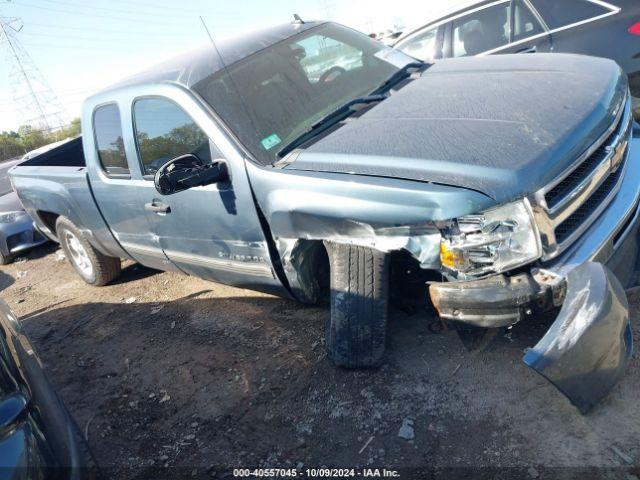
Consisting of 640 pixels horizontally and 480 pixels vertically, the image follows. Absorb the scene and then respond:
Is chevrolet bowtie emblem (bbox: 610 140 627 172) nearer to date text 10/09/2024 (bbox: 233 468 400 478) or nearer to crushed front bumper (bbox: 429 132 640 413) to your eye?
crushed front bumper (bbox: 429 132 640 413)

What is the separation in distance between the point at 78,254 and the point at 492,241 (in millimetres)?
4663

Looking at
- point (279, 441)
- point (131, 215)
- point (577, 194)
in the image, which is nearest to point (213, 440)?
point (279, 441)

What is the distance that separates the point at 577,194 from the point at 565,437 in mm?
1078

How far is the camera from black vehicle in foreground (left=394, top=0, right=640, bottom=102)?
494cm

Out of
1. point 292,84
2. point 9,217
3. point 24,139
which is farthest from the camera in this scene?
point 24,139

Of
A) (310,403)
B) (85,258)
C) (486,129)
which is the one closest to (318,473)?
(310,403)

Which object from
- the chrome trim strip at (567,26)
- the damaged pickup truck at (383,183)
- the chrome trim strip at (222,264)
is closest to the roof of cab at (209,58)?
the damaged pickup truck at (383,183)

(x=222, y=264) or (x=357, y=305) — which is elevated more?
(x=222, y=264)

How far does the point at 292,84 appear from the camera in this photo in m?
3.37

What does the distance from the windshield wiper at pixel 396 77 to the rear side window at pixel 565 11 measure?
2201 mm

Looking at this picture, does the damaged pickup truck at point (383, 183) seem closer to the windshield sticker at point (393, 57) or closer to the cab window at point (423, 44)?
the windshield sticker at point (393, 57)

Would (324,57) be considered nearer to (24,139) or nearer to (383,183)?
(383,183)

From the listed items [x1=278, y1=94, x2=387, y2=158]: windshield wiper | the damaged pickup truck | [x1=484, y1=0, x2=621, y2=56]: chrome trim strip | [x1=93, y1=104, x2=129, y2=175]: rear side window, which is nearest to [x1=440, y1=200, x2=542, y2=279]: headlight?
the damaged pickup truck

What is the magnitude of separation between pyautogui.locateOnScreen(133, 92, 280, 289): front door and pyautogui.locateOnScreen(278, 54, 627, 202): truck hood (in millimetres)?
449
